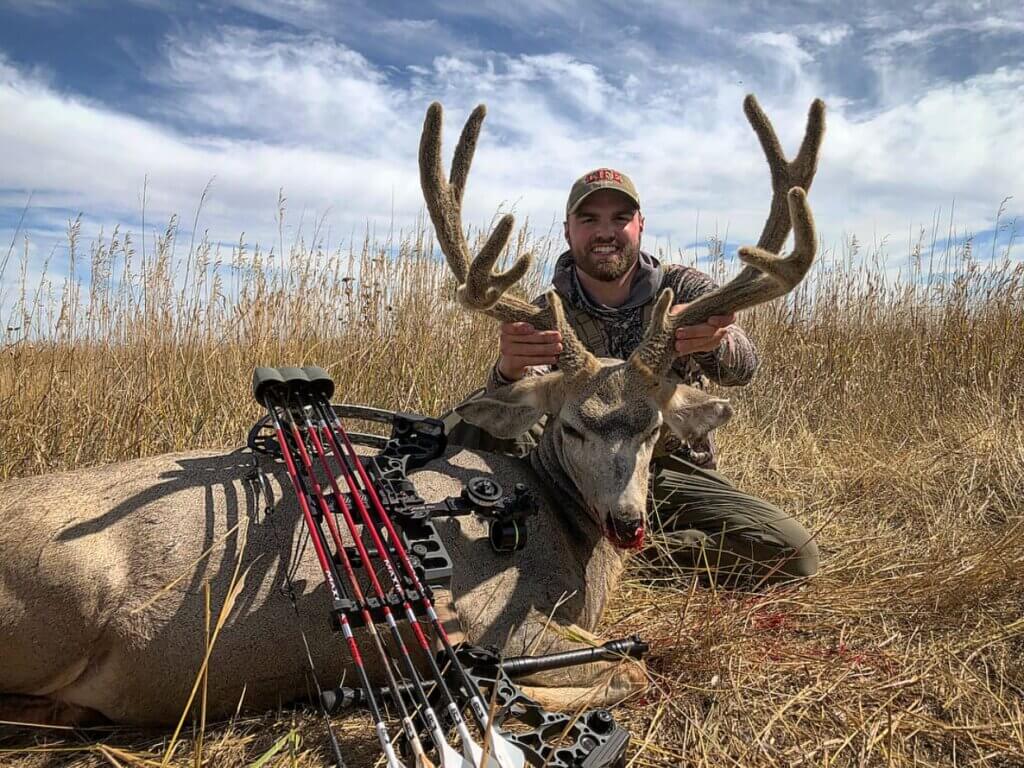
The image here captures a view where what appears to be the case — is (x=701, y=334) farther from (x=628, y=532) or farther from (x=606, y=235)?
(x=606, y=235)

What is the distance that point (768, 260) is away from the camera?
319 cm

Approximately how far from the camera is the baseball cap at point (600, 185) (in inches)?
187

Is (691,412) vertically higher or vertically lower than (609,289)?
lower

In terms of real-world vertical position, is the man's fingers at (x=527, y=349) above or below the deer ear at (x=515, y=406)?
above

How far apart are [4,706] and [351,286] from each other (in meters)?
4.53

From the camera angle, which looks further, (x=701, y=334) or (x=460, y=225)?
(x=460, y=225)

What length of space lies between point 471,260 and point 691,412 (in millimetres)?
1198

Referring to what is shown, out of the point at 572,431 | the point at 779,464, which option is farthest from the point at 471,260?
the point at 779,464

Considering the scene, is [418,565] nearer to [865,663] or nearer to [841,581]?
[865,663]

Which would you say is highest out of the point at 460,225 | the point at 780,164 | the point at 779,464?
the point at 780,164

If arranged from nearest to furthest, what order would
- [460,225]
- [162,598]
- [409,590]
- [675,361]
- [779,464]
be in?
[409,590] < [162,598] < [460,225] < [675,361] < [779,464]

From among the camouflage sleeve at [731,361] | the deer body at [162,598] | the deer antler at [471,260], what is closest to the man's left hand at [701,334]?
the deer antler at [471,260]

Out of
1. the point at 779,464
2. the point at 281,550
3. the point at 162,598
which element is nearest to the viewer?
the point at 162,598

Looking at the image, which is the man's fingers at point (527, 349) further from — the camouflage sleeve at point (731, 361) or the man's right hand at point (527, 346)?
the camouflage sleeve at point (731, 361)
